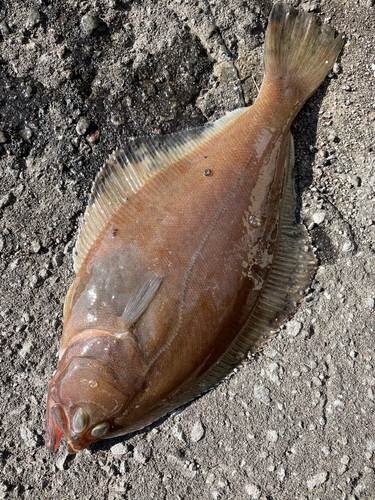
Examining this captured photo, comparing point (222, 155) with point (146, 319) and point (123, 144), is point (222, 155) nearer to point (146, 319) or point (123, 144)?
point (123, 144)

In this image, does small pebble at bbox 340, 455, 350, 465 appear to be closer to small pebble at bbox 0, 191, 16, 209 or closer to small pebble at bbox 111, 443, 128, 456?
small pebble at bbox 111, 443, 128, 456

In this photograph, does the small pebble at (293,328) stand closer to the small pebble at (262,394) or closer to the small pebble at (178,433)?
the small pebble at (262,394)

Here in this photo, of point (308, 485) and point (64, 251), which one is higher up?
point (64, 251)

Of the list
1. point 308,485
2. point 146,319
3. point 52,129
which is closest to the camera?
point 146,319

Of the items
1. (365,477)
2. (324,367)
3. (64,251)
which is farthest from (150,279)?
(365,477)

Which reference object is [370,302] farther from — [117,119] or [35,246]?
[35,246]

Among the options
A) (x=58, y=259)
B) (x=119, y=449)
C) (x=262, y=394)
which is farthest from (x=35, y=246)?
(x=262, y=394)
